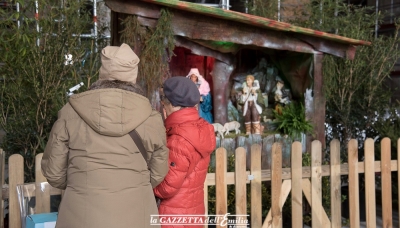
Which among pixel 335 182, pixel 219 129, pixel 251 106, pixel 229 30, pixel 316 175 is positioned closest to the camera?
pixel 316 175

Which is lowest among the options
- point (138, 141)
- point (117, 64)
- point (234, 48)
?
point (138, 141)

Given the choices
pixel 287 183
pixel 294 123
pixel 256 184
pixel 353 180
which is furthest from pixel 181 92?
pixel 294 123

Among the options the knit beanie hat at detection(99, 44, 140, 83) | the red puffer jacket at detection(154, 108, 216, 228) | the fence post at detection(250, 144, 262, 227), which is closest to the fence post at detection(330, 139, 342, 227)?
the fence post at detection(250, 144, 262, 227)

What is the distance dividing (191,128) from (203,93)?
3.20 m

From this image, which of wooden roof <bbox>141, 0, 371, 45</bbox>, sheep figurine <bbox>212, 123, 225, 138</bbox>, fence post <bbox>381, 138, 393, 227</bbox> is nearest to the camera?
wooden roof <bbox>141, 0, 371, 45</bbox>

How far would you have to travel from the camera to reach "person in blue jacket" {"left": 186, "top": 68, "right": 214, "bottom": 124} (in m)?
6.65

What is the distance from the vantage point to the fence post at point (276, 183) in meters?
5.15

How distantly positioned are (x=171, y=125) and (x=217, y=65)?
3258mm

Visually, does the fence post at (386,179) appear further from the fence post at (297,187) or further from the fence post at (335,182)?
the fence post at (297,187)

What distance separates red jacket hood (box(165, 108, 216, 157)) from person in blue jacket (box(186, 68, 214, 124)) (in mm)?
2981

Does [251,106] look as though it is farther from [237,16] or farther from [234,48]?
[237,16]

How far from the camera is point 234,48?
661 centimetres

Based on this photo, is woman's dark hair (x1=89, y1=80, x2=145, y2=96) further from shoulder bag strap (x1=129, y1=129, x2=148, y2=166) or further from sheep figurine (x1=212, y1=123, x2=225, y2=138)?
sheep figurine (x1=212, y1=123, x2=225, y2=138)

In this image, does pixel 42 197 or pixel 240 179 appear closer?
pixel 42 197
